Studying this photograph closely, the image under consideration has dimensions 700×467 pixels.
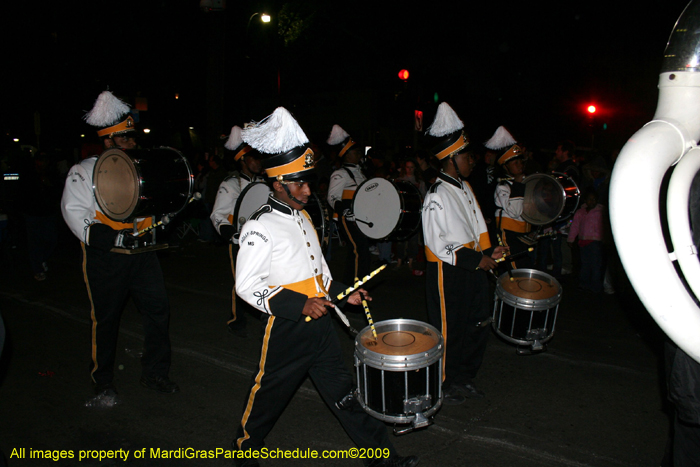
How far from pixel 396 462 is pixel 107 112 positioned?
138 inches

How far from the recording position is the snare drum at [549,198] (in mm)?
5434

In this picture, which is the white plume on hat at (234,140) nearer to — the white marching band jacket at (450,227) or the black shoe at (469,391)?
the white marching band jacket at (450,227)

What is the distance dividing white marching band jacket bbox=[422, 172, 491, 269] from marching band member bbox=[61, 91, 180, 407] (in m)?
2.29

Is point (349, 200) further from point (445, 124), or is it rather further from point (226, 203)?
point (445, 124)

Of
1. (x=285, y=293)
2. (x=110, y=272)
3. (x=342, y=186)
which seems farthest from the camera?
(x=342, y=186)

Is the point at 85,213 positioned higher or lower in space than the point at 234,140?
lower

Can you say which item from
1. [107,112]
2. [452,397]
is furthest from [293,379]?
[107,112]

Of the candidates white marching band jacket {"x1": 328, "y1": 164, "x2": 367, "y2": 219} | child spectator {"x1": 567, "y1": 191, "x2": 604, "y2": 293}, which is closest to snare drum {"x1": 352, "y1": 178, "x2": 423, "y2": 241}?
white marching band jacket {"x1": 328, "y1": 164, "x2": 367, "y2": 219}

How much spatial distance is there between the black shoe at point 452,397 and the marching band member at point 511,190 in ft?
7.31

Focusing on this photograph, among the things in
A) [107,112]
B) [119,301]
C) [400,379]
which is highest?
[107,112]

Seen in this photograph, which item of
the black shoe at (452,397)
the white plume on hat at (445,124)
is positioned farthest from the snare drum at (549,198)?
the black shoe at (452,397)

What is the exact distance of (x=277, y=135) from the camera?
2.74 meters

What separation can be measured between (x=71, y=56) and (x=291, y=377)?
58.7 feet

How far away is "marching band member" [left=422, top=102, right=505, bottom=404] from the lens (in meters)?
3.64
